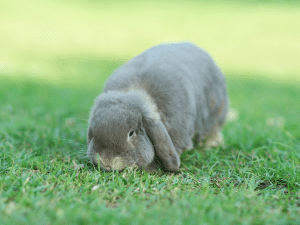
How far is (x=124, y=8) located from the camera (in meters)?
17.9

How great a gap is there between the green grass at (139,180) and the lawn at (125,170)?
0.4 inches

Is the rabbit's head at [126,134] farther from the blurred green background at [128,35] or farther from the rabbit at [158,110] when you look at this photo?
the blurred green background at [128,35]

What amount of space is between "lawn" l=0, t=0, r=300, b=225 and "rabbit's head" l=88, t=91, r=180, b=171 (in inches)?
5.2

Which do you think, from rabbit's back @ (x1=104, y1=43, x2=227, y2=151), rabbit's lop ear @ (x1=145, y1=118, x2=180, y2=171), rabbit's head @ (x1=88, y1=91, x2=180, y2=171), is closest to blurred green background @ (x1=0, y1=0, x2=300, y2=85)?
rabbit's back @ (x1=104, y1=43, x2=227, y2=151)

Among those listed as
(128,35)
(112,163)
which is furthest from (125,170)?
(128,35)

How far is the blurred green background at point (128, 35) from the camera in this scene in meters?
9.05

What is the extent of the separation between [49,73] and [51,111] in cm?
279

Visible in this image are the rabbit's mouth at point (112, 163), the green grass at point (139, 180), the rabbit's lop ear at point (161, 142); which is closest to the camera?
the green grass at point (139, 180)

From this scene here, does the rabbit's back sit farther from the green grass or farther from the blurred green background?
the blurred green background

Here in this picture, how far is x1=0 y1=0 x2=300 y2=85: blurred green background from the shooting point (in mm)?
9047

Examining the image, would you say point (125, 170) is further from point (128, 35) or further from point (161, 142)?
point (128, 35)

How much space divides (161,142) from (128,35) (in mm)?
10467

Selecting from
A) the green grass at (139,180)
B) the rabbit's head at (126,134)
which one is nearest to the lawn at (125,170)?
the green grass at (139,180)

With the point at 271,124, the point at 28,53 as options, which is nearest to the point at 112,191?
the point at 271,124
